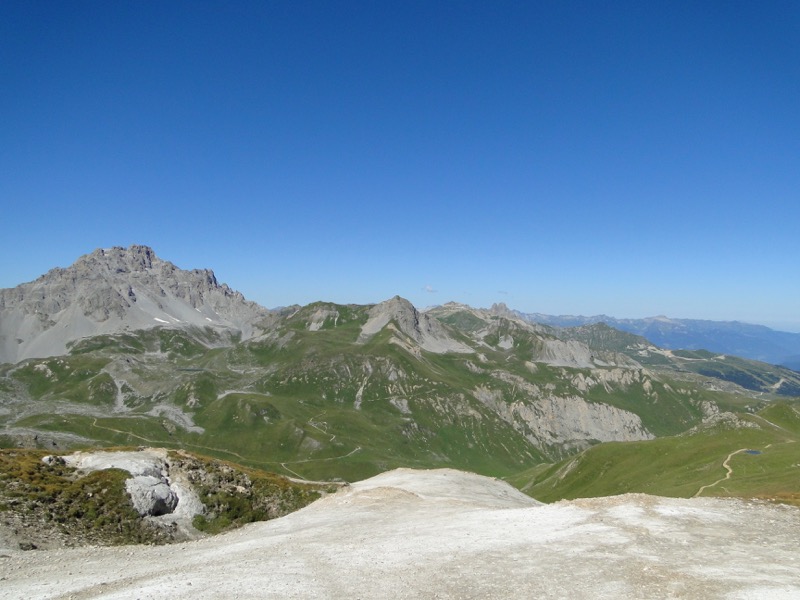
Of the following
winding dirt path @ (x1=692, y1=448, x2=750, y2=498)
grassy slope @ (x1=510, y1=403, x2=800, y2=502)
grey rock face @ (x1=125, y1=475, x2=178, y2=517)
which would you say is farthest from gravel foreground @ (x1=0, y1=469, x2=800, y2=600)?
winding dirt path @ (x1=692, y1=448, x2=750, y2=498)

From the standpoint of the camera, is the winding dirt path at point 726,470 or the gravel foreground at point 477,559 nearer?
the gravel foreground at point 477,559

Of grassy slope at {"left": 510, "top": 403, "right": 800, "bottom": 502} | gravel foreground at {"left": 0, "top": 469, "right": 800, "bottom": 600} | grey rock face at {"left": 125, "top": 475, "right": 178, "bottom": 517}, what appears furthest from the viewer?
grassy slope at {"left": 510, "top": 403, "right": 800, "bottom": 502}

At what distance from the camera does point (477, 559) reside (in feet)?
96.1

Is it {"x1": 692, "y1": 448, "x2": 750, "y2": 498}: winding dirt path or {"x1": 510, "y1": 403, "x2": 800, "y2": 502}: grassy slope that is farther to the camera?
{"x1": 510, "y1": 403, "x2": 800, "y2": 502}: grassy slope

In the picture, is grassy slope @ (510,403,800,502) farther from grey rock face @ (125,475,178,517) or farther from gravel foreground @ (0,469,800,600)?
grey rock face @ (125,475,178,517)

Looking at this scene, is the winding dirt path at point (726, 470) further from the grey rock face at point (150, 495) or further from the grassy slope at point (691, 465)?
the grey rock face at point (150, 495)

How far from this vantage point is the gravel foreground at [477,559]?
24609 millimetres

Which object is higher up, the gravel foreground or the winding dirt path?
the gravel foreground

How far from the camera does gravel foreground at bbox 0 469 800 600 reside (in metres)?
24.6

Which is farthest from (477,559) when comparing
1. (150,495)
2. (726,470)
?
(726,470)

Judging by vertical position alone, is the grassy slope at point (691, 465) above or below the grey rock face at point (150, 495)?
below

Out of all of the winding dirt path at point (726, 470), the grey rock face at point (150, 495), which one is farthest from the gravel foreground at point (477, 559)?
the winding dirt path at point (726, 470)

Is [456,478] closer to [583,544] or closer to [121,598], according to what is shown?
[583,544]

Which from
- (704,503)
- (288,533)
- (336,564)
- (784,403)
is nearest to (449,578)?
(336,564)
